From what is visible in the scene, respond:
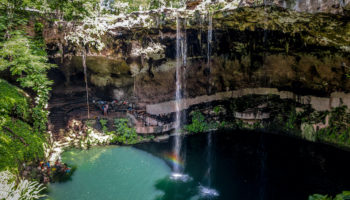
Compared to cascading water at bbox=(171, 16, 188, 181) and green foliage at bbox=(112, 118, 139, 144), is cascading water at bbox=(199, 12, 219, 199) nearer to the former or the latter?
cascading water at bbox=(171, 16, 188, 181)

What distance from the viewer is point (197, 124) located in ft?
52.0

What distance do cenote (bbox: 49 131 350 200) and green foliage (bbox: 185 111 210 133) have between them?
5.31 ft

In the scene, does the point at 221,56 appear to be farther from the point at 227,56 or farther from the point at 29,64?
the point at 29,64

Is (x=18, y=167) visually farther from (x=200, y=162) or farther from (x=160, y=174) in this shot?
(x=200, y=162)

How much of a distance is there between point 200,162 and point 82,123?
8.04 metres

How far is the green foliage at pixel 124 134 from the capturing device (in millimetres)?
13539

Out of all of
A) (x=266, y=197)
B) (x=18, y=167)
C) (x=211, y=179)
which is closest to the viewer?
(x=18, y=167)

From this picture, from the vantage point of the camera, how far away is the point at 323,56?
11828 millimetres

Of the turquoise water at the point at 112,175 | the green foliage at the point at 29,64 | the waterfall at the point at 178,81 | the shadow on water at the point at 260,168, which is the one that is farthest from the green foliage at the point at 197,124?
the green foliage at the point at 29,64

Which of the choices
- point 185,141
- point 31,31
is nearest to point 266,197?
point 185,141

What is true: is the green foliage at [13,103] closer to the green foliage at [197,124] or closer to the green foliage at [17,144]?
the green foliage at [17,144]

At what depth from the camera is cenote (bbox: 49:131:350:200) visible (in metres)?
9.10

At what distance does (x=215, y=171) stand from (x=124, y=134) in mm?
6247

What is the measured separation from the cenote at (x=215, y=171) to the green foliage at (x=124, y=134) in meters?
0.55
